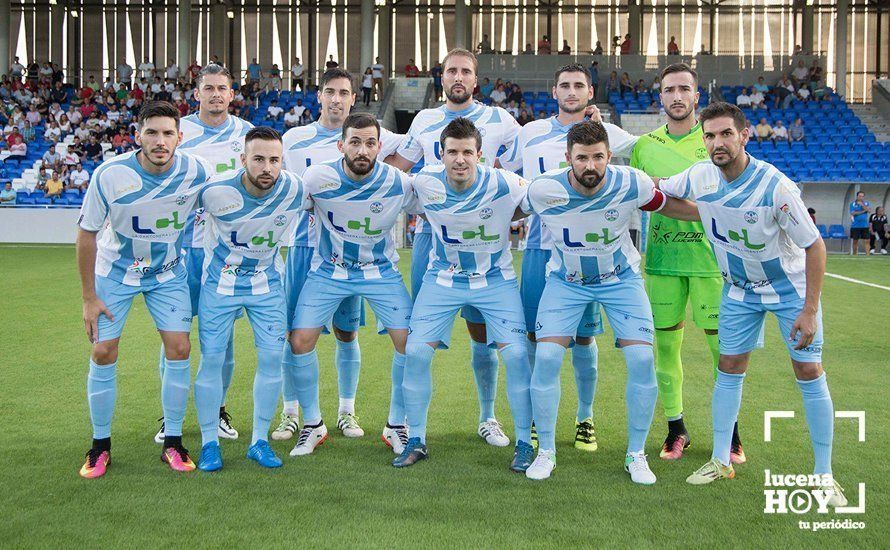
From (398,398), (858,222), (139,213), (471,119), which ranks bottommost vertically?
(398,398)

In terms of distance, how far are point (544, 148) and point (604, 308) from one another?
4.40 ft

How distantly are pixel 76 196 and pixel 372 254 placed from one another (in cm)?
2071

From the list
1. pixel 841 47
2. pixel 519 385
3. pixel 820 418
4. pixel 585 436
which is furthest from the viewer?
pixel 841 47

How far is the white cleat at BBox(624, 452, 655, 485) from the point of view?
4723 millimetres

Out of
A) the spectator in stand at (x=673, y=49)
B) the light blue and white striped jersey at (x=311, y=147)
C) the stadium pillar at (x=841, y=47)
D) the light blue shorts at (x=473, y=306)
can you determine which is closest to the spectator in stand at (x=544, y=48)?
the spectator in stand at (x=673, y=49)

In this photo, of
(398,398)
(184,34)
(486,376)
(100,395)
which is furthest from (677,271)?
(184,34)

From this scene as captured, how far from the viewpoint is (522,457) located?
16.4 feet

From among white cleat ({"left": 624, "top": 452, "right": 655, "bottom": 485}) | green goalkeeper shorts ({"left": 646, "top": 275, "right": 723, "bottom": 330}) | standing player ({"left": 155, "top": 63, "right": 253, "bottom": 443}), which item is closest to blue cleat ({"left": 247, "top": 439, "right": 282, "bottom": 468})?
standing player ({"left": 155, "top": 63, "right": 253, "bottom": 443})

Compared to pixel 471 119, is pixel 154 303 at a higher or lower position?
lower

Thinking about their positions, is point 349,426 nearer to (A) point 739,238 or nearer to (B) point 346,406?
(B) point 346,406

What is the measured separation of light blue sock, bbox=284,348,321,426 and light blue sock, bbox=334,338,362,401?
451 mm

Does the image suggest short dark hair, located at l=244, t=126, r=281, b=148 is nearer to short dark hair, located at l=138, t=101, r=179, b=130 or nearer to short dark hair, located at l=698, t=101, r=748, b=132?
short dark hair, located at l=138, t=101, r=179, b=130

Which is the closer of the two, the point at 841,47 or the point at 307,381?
the point at 307,381

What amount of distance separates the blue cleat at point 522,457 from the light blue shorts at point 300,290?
1.43m
